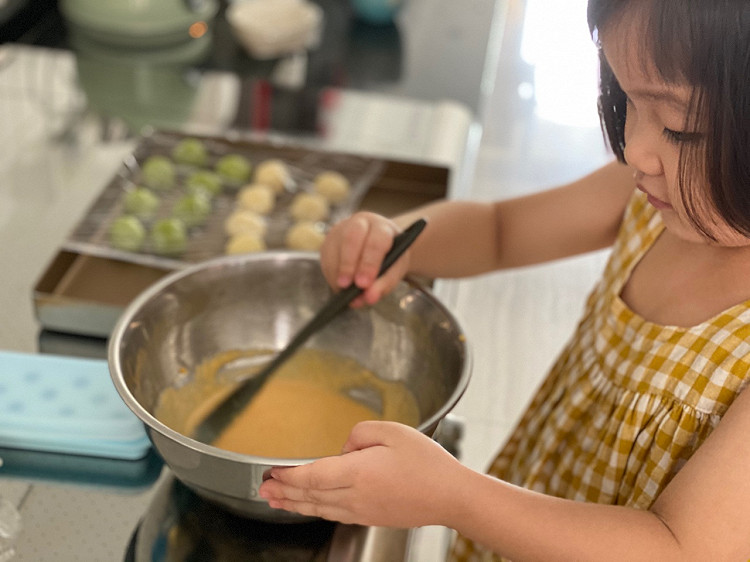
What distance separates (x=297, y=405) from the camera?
2.39ft

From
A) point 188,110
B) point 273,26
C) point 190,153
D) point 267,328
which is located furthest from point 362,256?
point 273,26

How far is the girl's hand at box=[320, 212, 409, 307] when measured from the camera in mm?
748

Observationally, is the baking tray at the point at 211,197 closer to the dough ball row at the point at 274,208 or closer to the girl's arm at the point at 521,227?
the dough ball row at the point at 274,208

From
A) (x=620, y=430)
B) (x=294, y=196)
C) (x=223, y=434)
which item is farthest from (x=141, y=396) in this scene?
(x=294, y=196)

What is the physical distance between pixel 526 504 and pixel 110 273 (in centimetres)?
56

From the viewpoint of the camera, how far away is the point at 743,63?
20.4 inches

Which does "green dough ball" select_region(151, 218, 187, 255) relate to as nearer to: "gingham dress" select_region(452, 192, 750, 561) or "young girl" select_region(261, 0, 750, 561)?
"young girl" select_region(261, 0, 750, 561)

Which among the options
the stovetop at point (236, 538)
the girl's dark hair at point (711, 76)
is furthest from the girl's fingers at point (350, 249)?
the girl's dark hair at point (711, 76)

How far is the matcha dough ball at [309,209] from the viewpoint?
107cm

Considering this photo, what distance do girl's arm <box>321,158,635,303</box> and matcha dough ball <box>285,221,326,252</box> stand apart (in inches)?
6.9

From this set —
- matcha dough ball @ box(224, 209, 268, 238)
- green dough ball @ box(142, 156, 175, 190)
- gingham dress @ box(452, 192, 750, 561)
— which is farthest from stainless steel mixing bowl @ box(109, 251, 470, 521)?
green dough ball @ box(142, 156, 175, 190)

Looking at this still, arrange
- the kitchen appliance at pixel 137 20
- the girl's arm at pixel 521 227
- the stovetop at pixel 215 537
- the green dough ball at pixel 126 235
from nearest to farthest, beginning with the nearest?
1. the stovetop at pixel 215 537
2. the girl's arm at pixel 521 227
3. the green dough ball at pixel 126 235
4. the kitchen appliance at pixel 137 20

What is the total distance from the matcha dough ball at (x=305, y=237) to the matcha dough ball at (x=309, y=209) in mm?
21

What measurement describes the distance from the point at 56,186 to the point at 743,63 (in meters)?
0.84
